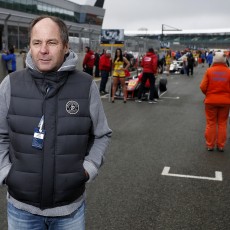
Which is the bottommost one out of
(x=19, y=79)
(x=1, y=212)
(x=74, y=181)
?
(x=1, y=212)

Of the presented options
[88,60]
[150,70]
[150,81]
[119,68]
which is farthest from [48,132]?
[88,60]

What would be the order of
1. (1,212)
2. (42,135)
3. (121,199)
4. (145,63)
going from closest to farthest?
(42,135) → (1,212) → (121,199) → (145,63)

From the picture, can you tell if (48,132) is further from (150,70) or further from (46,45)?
(150,70)

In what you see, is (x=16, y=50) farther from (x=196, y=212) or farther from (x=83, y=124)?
(x=83, y=124)

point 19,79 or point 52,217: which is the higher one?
point 19,79

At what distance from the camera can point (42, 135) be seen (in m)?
2.02

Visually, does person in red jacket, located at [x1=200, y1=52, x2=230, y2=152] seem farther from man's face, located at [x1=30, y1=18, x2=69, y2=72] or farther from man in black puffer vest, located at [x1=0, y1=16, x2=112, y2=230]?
man's face, located at [x1=30, y1=18, x2=69, y2=72]

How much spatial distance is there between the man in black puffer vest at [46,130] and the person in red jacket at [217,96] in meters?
5.03

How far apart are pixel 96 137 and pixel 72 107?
28 cm

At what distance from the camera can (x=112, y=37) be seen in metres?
14.3

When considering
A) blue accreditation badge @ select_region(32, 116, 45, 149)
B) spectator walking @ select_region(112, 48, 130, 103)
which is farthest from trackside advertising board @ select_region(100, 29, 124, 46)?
blue accreditation badge @ select_region(32, 116, 45, 149)

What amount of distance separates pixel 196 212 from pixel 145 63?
9389 millimetres

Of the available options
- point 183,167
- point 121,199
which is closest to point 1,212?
point 121,199

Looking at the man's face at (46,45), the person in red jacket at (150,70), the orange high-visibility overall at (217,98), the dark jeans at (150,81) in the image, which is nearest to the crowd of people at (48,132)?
the man's face at (46,45)
